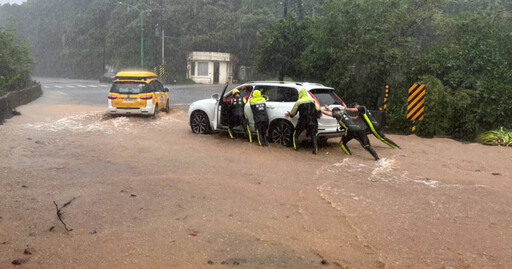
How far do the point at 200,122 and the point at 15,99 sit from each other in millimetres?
10224

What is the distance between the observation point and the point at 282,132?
10.7 m

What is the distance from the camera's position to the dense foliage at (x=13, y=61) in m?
24.5

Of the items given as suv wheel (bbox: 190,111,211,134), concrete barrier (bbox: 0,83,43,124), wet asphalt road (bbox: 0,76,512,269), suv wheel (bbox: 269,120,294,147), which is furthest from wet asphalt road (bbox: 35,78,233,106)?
wet asphalt road (bbox: 0,76,512,269)

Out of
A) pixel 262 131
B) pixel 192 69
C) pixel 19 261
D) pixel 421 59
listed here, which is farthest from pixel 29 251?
pixel 192 69

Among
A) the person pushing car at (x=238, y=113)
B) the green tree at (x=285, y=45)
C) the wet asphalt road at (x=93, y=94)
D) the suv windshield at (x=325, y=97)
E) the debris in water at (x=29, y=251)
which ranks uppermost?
the green tree at (x=285, y=45)

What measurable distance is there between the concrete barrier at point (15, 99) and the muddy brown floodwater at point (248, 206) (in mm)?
4865

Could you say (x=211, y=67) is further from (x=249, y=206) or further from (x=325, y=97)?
(x=249, y=206)

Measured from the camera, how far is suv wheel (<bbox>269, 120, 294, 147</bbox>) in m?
10.5

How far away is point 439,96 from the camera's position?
1288cm

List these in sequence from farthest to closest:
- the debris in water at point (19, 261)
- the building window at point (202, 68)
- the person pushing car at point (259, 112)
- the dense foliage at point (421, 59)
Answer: the building window at point (202, 68) → the dense foliage at point (421, 59) → the person pushing car at point (259, 112) → the debris in water at point (19, 261)

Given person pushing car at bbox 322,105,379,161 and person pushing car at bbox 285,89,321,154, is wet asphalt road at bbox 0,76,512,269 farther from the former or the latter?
person pushing car at bbox 285,89,321,154

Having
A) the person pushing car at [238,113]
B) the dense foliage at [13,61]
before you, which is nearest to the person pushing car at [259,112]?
the person pushing car at [238,113]

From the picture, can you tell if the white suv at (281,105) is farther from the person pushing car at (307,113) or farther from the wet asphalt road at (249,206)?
the wet asphalt road at (249,206)

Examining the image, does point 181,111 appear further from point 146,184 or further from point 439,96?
point 146,184
